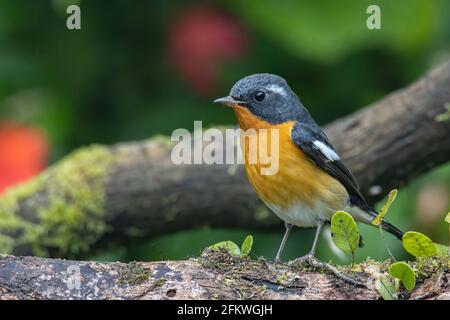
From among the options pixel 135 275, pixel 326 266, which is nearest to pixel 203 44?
pixel 326 266

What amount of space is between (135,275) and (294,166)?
1.42 m

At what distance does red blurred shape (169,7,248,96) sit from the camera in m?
6.56

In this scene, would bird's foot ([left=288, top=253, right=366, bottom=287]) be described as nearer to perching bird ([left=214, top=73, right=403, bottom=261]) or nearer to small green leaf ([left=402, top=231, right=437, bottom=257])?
small green leaf ([left=402, top=231, right=437, bottom=257])

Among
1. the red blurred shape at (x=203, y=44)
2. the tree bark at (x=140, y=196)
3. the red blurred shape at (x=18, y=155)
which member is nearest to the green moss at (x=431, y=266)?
the tree bark at (x=140, y=196)

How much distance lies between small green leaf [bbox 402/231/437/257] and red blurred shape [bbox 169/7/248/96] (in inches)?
118

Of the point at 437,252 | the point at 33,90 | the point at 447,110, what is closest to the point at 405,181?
the point at 447,110

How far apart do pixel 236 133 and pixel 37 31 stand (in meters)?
1.82

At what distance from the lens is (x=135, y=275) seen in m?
3.71

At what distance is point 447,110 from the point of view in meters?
5.48

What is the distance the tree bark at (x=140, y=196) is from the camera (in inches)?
229

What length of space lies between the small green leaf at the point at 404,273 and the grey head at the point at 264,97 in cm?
158

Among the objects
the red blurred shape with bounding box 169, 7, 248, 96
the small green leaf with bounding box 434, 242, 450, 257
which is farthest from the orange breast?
the red blurred shape with bounding box 169, 7, 248, 96
